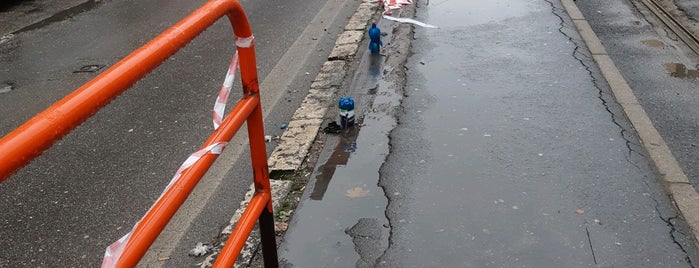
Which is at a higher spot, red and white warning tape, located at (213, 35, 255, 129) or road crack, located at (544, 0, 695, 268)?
red and white warning tape, located at (213, 35, 255, 129)

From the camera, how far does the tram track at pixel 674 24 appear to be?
23.8 feet

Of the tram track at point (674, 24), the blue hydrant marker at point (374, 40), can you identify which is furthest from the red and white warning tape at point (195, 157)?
the tram track at point (674, 24)

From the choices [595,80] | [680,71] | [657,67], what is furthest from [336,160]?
[680,71]

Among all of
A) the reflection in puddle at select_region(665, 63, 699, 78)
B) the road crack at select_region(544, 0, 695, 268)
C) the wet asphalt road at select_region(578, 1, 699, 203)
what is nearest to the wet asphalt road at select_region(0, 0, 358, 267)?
the road crack at select_region(544, 0, 695, 268)

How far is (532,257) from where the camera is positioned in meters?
3.58

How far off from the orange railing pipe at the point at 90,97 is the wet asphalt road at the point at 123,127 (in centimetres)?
179

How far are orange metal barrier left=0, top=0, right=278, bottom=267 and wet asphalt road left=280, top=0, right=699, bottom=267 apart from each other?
0.81 m

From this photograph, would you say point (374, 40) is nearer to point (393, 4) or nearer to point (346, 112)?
point (346, 112)

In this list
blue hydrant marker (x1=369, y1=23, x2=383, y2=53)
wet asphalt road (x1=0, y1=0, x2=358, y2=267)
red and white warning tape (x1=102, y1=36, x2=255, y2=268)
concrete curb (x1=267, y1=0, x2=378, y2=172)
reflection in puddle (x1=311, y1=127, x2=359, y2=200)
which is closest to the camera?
red and white warning tape (x1=102, y1=36, x2=255, y2=268)

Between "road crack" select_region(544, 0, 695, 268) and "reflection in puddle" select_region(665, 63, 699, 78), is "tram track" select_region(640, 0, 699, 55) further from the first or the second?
"road crack" select_region(544, 0, 695, 268)

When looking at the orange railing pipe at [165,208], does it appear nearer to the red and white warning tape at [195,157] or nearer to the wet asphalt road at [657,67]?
the red and white warning tape at [195,157]

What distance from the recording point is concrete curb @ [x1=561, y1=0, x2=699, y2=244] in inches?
159

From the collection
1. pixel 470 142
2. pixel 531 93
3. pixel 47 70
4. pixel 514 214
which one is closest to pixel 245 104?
pixel 514 214

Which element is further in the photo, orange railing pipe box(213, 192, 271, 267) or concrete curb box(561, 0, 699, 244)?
concrete curb box(561, 0, 699, 244)
